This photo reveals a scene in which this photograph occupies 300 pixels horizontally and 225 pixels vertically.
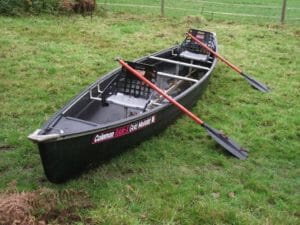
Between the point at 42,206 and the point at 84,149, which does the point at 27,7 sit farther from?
the point at 42,206

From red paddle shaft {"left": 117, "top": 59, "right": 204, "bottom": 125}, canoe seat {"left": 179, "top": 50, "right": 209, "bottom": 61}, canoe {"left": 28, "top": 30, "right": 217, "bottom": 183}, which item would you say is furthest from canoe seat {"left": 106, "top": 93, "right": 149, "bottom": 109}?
canoe seat {"left": 179, "top": 50, "right": 209, "bottom": 61}

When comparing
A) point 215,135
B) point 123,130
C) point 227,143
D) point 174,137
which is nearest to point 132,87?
point 174,137

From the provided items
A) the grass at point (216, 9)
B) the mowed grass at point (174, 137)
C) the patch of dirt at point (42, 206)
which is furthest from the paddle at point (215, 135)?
the grass at point (216, 9)

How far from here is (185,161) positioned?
21.7 feet

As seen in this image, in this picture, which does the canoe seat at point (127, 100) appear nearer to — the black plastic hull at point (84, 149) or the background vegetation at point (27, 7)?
the black plastic hull at point (84, 149)

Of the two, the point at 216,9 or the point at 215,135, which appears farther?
the point at 216,9

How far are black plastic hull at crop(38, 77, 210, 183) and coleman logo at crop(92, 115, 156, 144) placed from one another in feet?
0.09

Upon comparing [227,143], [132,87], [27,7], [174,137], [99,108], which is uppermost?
[27,7]

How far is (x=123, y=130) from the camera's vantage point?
6051mm

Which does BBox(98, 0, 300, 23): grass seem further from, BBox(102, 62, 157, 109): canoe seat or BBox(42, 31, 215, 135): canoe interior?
BBox(102, 62, 157, 109): canoe seat

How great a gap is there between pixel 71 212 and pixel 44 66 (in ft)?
18.6

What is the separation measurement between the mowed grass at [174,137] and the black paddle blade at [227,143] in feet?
0.38

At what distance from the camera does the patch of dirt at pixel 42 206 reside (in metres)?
4.70

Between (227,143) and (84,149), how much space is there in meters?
2.25
